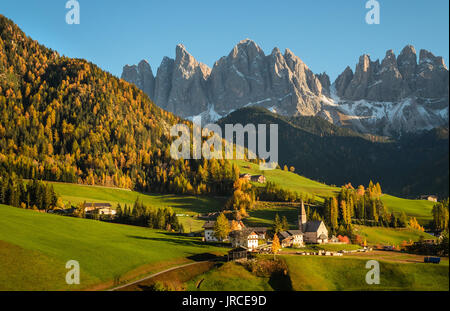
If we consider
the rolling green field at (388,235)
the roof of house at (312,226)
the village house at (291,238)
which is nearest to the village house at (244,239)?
the village house at (291,238)

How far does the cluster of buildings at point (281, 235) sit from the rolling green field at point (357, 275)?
26081mm

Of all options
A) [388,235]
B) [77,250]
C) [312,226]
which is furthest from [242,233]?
[388,235]

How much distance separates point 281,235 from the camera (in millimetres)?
115500

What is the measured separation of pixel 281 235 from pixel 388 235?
45.1m

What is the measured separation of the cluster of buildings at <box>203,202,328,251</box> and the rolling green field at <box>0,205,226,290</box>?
Result: 23.3 ft

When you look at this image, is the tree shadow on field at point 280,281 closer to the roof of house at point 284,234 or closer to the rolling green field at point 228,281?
the rolling green field at point 228,281

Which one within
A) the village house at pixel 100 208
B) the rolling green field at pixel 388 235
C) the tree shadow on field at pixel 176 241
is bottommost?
the rolling green field at pixel 388 235

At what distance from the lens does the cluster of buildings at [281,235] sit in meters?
107

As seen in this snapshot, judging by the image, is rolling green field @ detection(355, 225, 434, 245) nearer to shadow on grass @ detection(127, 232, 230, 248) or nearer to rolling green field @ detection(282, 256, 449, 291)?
shadow on grass @ detection(127, 232, 230, 248)

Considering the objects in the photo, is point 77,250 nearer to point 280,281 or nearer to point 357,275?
point 280,281

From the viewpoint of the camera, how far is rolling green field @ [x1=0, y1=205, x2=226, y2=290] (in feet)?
224

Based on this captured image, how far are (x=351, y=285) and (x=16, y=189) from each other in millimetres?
101245

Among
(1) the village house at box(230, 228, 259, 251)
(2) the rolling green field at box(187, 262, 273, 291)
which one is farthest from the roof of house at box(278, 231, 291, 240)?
(2) the rolling green field at box(187, 262, 273, 291)
